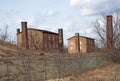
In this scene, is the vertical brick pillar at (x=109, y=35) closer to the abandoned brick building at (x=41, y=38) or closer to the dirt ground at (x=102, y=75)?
the dirt ground at (x=102, y=75)

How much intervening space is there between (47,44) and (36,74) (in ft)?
201

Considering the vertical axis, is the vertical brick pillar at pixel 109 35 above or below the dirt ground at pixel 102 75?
above

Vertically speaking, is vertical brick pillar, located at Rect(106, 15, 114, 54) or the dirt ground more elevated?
vertical brick pillar, located at Rect(106, 15, 114, 54)

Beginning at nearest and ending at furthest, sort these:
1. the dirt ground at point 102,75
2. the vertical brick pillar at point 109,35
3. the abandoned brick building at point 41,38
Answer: the dirt ground at point 102,75 → the vertical brick pillar at point 109,35 → the abandoned brick building at point 41,38

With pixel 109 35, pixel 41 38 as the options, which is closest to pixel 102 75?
pixel 109 35

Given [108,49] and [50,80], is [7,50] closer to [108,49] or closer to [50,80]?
[50,80]

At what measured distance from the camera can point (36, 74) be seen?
34375 mm

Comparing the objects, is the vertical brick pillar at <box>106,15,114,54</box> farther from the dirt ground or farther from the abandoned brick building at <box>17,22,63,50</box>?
the abandoned brick building at <box>17,22,63,50</box>

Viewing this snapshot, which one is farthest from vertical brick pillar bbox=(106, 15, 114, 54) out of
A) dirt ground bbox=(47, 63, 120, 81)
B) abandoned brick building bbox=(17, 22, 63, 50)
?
abandoned brick building bbox=(17, 22, 63, 50)

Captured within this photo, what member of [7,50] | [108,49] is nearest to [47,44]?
[108,49]

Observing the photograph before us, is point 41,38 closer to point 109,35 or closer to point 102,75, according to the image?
point 109,35

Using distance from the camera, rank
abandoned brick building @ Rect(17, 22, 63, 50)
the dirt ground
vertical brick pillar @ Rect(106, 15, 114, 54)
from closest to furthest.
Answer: the dirt ground
vertical brick pillar @ Rect(106, 15, 114, 54)
abandoned brick building @ Rect(17, 22, 63, 50)

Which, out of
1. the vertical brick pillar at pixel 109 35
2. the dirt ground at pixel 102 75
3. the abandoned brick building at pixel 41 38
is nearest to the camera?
the dirt ground at pixel 102 75

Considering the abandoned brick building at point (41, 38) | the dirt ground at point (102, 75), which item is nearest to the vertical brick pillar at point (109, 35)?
the dirt ground at point (102, 75)
